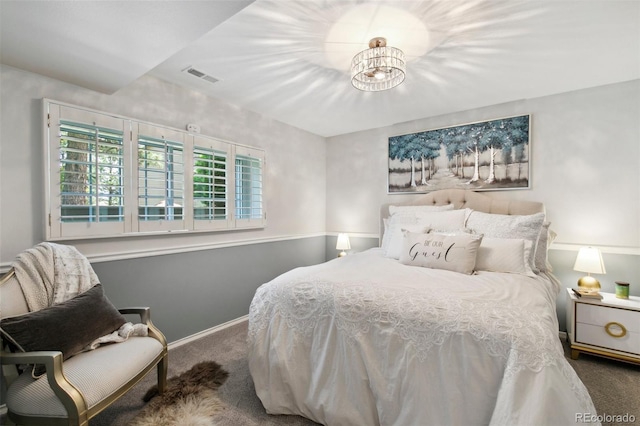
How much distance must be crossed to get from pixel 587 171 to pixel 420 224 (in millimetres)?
1650

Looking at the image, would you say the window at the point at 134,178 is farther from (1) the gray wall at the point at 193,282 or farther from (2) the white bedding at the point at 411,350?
(2) the white bedding at the point at 411,350

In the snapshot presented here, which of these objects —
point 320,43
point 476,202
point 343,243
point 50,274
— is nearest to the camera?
point 50,274

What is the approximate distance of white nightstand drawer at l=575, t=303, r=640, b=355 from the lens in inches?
84.4

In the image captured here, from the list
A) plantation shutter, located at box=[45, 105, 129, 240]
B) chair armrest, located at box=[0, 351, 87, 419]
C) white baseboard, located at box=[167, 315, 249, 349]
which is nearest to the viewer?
chair armrest, located at box=[0, 351, 87, 419]

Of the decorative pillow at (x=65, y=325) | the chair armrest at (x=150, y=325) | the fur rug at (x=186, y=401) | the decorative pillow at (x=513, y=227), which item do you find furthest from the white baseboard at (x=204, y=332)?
the decorative pillow at (x=513, y=227)

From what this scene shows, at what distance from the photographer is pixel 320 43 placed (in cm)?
198

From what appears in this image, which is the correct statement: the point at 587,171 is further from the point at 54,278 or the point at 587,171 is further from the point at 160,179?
the point at 54,278

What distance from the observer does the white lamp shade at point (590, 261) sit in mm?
2375

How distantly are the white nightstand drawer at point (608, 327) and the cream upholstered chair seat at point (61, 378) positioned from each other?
130 inches

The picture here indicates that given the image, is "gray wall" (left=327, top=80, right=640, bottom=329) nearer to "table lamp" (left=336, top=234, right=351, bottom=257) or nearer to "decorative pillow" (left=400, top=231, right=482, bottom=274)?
"decorative pillow" (left=400, top=231, right=482, bottom=274)

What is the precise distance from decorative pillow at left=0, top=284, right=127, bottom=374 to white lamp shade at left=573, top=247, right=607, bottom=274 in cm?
367

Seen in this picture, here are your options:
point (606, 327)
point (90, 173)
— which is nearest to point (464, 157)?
point (606, 327)

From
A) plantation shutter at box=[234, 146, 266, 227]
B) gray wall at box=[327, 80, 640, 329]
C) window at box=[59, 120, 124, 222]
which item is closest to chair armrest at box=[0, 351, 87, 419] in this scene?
window at box=[59, 120, 124, 222]

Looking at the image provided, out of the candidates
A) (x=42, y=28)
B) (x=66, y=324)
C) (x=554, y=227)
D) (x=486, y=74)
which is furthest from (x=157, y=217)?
(x=554, y=227)
